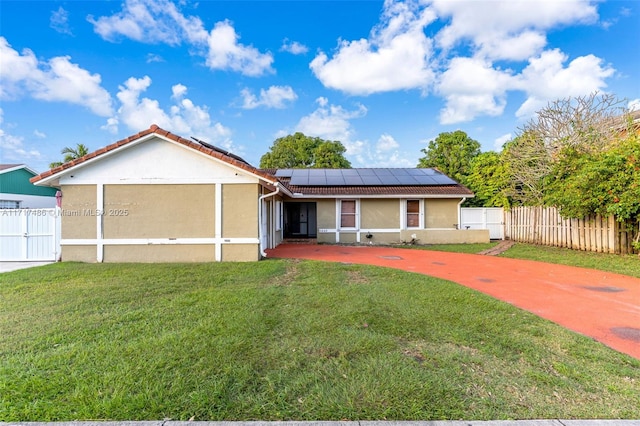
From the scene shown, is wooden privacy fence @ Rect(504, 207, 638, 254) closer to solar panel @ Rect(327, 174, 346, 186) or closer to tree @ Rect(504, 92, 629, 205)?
tree @ Rect(504, 92, 629, 205)

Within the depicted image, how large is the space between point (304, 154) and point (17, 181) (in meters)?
25.8

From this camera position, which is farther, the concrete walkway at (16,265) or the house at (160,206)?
the house at (160,206)

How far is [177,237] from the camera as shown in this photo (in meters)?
9.13

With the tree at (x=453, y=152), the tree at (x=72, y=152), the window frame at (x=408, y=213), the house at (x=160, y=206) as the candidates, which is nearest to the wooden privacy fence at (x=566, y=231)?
the window frame at (x=408, y=213)

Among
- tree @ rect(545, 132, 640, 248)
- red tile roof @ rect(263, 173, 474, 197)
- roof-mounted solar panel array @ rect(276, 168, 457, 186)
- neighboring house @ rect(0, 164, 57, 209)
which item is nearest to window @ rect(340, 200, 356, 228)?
red tile roof @ rect(263, 173, 474, 197)

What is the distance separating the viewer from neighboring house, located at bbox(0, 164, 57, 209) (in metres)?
19.9

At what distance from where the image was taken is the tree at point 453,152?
27500 millimetres

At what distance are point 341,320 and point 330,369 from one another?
135 centimetres

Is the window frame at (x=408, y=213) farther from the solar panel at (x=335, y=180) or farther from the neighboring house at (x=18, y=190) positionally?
the neighboring house at (x=18, y=190)

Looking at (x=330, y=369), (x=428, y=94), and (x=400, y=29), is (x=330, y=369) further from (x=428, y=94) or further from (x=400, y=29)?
(x=428, y=94)

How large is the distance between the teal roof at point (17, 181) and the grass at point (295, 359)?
21.1 meters

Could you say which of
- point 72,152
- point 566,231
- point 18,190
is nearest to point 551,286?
point 566,231

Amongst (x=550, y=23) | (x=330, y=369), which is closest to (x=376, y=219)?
(x=550, y=23)

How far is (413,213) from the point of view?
1522 cm
